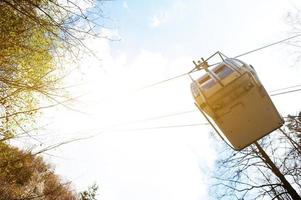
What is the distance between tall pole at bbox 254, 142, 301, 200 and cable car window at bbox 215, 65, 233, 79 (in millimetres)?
8266

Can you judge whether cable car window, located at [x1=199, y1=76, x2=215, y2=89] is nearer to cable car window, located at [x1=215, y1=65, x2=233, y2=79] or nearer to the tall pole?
cable car window, located at [x1=215, y1=65, x2=233, y2=79]

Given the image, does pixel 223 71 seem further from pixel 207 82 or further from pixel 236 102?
pixel 236 102

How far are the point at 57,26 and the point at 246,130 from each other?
447 cm

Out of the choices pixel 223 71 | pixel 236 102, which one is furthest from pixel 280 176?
pixel 223 71

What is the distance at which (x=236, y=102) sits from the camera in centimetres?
646

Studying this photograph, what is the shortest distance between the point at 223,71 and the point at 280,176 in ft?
27.4

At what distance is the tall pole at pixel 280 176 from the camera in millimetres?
12648

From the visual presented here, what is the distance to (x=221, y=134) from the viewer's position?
7207 millimetres

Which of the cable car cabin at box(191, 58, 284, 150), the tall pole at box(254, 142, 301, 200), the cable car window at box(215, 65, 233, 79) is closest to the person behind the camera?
the cable car cabin at box(191, 58, 284, 150)

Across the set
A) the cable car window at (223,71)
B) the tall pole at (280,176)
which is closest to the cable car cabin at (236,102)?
the cable car window at (223,71)

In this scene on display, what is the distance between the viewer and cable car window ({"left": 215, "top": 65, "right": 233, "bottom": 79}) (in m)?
6.48

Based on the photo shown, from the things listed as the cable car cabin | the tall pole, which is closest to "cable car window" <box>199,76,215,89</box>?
Answer: the cable car cabin

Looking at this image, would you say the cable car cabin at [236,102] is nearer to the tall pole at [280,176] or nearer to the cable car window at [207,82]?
the cable car window at [207,82]

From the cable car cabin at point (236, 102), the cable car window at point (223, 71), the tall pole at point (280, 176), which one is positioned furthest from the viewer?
the tall pole at point (280, 176)
